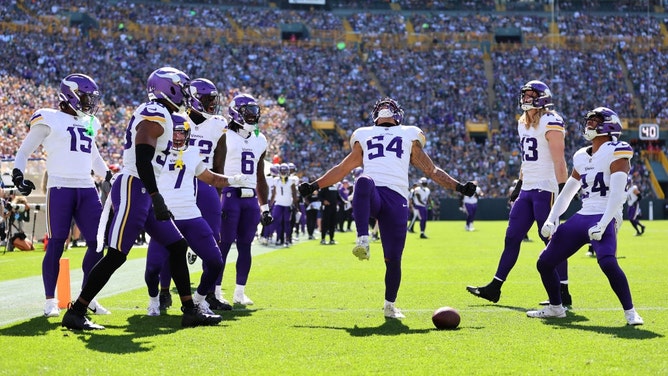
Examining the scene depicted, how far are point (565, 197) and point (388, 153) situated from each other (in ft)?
5.44


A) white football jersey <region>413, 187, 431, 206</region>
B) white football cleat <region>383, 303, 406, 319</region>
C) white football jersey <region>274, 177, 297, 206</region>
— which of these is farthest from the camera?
white football jersey <region>413, 187, 431, 206</region>

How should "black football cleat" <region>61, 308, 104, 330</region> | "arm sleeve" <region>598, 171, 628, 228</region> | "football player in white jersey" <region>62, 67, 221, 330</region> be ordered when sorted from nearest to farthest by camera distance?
"football player in white jersey" <region>62, 67, 221, 330</region>, "black football cleat" <region>61, 308, 104, 330</region>, "arm sleeve" <region>598, 171, 628, 228</region>

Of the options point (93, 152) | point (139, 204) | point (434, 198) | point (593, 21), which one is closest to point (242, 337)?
point (139, 204)

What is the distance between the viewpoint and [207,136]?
866cm

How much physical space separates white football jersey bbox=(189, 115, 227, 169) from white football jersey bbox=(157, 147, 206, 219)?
708 mm

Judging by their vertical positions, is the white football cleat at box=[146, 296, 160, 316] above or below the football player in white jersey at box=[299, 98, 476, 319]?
below

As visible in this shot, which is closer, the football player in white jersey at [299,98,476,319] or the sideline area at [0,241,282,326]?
the football player in white jersey at [299,98,476,319]

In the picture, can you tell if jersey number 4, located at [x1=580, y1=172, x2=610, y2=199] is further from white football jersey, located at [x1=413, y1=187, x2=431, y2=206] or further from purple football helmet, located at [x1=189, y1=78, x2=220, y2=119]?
white football jersey, located at [x1=413, y1=187, x2=431, y2=206]

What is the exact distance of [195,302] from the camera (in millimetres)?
7941

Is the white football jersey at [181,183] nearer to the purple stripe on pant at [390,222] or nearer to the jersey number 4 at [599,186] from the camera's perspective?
the purple stripe on pant at [390,222]

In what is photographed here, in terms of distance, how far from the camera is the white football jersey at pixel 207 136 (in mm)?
8641

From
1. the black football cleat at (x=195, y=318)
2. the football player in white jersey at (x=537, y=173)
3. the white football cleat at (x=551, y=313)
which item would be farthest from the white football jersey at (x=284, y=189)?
the black football cleat at (x=195, y=318)

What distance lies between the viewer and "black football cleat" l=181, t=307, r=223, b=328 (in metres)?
7.38

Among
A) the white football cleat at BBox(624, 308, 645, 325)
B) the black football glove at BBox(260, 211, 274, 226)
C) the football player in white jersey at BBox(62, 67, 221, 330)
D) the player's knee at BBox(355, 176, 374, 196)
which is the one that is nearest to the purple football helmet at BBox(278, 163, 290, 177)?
the black football glove at BBox(260, 211, 274, 226)
